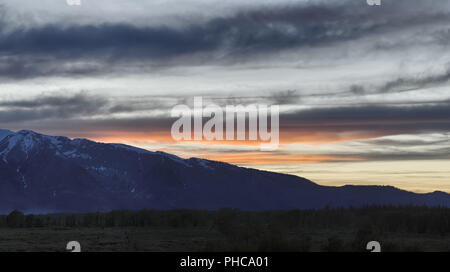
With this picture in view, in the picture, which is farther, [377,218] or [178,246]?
[377,218]

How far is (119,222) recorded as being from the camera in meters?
158

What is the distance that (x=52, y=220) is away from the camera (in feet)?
561
